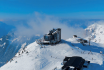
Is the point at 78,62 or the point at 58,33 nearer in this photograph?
the point at 78,62

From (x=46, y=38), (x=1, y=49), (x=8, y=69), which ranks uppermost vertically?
(x=46, y=38)

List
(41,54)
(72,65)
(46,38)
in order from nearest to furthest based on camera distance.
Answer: (72,65) < (41,54) < (46,38)

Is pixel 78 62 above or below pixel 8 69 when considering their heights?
above

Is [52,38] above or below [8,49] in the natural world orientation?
above

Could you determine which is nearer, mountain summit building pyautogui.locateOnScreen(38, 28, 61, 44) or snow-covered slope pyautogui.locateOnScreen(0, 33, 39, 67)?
mountain summit building pyautogui.locateOnScreen(38, 28, 61, 44)

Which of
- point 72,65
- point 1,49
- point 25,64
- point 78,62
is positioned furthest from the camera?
point 1,49

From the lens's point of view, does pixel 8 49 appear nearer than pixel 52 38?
No

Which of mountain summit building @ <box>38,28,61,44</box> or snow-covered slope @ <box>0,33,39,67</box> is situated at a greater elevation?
mountain summit building @ <box>38,28,61,44</box>

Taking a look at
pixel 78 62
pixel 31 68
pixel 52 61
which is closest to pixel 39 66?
pixel 31 68

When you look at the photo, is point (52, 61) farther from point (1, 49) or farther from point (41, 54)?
point (1, 49)

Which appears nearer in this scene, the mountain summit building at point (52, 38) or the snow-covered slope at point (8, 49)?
the mountain summit building at point (52, 38)

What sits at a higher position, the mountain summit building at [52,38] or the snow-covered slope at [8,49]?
the mountain summit building at [52,38]
